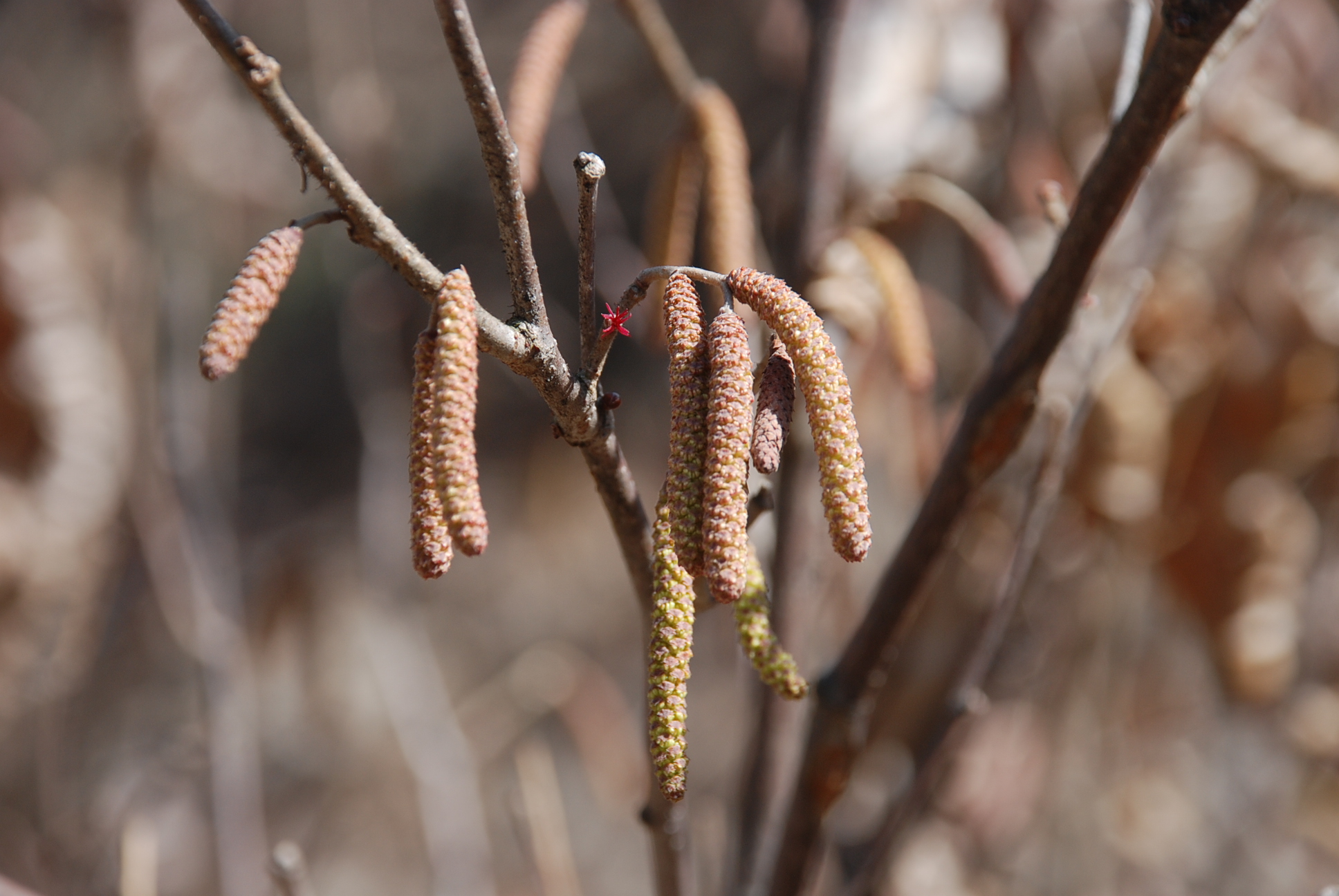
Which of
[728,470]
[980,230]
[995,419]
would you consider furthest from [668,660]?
[980,230]

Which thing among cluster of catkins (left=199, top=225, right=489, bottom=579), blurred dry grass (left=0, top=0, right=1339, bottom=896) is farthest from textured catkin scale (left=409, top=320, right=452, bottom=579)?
blurred dry grass (left=0, top=0, right=1339, bottom=896)

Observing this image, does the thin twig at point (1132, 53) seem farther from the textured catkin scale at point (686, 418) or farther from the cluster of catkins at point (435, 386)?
the cluster of catkins at point (435, 386)

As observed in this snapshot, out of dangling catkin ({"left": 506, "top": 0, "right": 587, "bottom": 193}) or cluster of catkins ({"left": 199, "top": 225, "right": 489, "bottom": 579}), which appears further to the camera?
dangling catkin ({"left": 506, "top": 0, "right": 587, "bottom": 193})

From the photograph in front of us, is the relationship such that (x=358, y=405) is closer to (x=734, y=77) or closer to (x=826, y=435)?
(x=734, y=77)

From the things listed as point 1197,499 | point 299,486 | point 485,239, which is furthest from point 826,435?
point 299,486

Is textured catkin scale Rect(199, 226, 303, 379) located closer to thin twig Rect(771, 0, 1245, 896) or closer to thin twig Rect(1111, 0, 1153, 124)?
thin twig Rect(771, 0, 1245, 896)

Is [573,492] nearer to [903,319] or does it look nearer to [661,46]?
[661,46]
